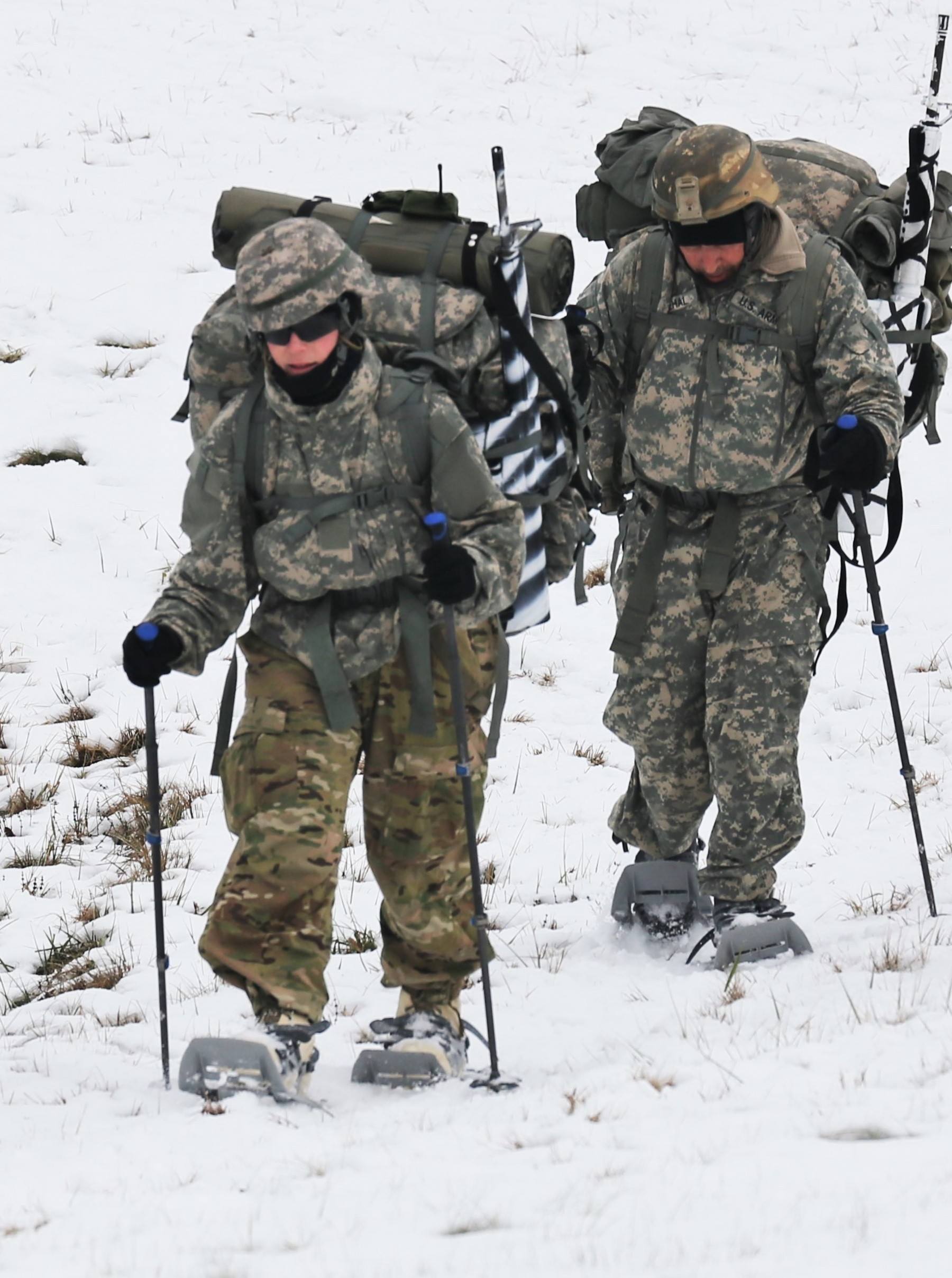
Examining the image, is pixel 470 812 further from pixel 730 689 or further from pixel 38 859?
pixel 38 859

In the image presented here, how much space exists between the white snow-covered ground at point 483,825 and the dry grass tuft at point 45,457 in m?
0.10

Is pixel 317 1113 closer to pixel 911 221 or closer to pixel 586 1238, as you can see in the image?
pixel 586 1238

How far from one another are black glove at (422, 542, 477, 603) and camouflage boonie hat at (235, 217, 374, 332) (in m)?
0.77

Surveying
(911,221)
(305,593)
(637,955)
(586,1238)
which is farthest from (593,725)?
(586,1238)

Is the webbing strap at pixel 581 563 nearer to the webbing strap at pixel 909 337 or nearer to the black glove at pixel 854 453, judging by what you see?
the black glove at pixel 854 453

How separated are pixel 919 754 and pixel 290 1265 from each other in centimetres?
549

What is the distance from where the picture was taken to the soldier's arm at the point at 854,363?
5.42m

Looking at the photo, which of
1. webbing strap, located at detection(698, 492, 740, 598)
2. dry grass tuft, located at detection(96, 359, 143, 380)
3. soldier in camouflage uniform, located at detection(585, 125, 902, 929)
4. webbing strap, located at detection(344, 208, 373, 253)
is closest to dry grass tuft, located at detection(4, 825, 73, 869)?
soldier in camouflage uniform, located at detection(585, 125, 902, 929)

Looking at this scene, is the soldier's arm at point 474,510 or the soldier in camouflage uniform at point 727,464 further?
the soldier in camouflage uniform at point 727,464

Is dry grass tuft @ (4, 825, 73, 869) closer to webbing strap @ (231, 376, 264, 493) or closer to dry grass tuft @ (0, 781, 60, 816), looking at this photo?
dry grass tuft @ (0, 781, 60, 816)

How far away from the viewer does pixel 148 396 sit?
37.1 ft

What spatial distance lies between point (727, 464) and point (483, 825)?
8.56ft

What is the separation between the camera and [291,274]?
4.54 meters

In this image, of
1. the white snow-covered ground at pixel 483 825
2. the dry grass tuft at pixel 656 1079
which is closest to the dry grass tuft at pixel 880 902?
the white snow-covered ground at pixel 483 825
